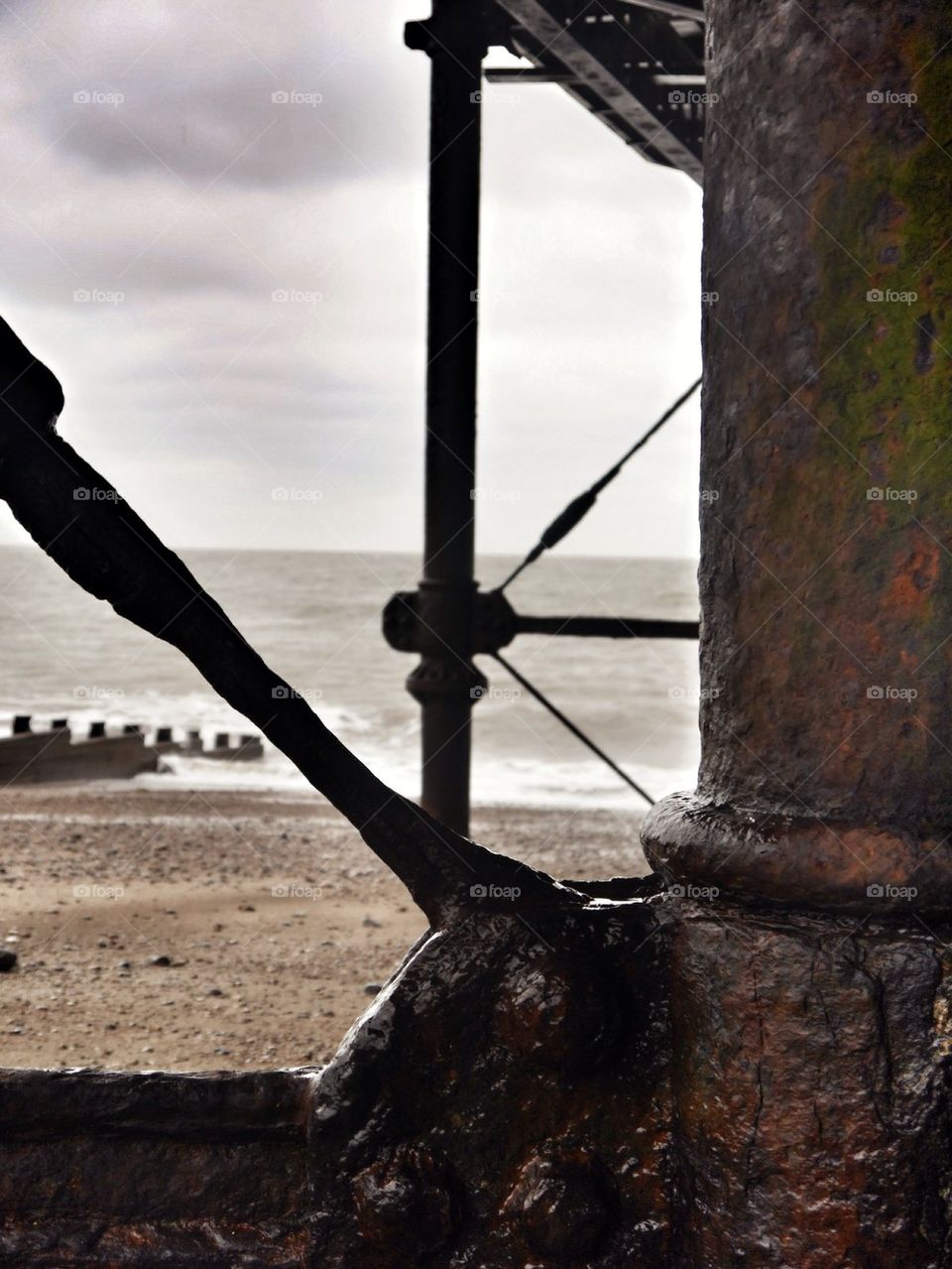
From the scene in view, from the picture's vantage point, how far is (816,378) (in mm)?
1040

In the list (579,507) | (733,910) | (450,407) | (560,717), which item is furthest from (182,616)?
(560,717)

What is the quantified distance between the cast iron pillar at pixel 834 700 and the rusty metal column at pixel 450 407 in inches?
129

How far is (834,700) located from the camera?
3.41 feet

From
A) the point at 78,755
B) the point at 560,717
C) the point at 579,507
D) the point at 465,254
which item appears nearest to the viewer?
the point at 465,254

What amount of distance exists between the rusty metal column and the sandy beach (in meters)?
0.90

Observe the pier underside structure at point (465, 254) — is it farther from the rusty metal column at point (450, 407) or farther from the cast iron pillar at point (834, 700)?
the cast iron pillar at point (834, 700)

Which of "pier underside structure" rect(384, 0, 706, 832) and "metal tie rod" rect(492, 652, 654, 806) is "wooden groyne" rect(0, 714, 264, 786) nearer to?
A: "metal tie rod" rect(492, 652, 654, 806)

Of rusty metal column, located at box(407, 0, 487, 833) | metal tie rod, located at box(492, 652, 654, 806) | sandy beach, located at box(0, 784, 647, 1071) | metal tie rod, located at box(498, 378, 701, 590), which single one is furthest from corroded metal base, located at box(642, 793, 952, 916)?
metal tie rod, located at box(498, 378, 701, 590)

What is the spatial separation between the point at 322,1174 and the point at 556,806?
1113 centimetres

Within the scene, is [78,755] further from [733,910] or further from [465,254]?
[733,910]

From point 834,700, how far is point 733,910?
0.20m

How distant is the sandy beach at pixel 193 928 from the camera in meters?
3.77

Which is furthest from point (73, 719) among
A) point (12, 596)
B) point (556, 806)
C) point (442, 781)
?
point (12, 596)

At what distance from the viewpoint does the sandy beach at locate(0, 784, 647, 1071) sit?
3771 millimetres
